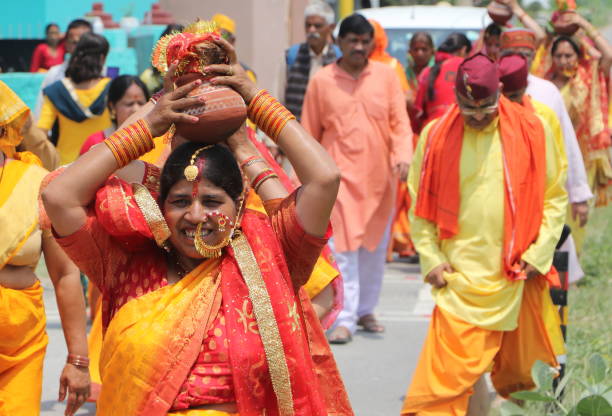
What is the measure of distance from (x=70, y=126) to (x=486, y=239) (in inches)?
165

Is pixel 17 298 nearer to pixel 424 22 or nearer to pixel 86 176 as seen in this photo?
pixel 86 176

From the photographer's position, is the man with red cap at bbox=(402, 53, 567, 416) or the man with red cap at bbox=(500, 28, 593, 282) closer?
the man with red cap at bbox=(402, 53, 567, 416)

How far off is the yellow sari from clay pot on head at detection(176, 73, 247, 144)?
4.29ft

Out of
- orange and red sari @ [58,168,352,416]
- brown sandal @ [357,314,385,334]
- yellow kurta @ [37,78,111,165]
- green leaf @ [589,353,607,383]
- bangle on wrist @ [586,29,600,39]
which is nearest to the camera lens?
orange and red sari @ [58,168,352,416]

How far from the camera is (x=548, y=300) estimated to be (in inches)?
248

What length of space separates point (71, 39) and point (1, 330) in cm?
839

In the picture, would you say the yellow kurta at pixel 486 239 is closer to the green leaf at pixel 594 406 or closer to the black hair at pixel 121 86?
the green leaf at pixel 594 406

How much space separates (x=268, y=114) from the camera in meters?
3.57

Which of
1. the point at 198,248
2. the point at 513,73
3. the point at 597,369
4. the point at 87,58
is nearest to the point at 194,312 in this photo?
the point at 198,248

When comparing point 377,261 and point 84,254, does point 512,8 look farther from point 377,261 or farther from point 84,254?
point 84,254

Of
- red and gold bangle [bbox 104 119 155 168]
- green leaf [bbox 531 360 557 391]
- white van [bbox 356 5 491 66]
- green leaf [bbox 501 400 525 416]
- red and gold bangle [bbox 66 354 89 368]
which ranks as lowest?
white van [bbox 356 5 491 66]

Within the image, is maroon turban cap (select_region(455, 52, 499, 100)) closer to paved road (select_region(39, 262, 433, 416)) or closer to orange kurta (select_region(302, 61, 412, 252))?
paved road (select_region(39, 262, 433, 416))

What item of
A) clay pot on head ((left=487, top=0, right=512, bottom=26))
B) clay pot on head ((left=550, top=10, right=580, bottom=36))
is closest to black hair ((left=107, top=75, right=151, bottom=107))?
clay pot on head ((left=550, top=10, right=580, bottom=36))

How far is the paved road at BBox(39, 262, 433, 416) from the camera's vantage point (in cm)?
710
